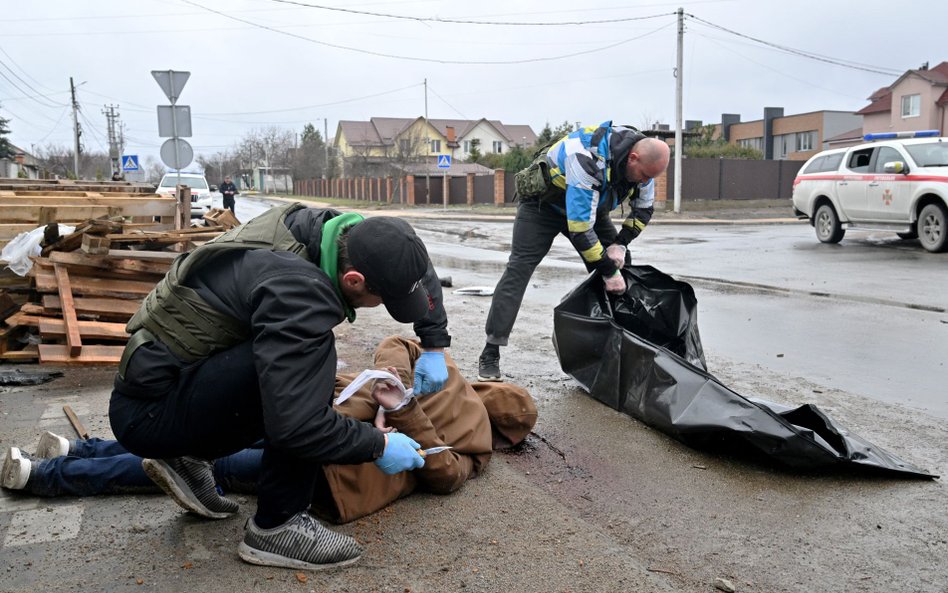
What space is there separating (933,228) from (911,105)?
39.0 m

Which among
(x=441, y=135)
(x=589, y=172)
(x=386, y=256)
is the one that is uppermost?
(x=441, y=135)

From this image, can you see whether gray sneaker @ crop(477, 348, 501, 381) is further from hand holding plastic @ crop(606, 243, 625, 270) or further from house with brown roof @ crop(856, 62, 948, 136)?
house with brown roof @ crop(856, 62, 948, 136)

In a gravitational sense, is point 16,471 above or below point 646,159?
below

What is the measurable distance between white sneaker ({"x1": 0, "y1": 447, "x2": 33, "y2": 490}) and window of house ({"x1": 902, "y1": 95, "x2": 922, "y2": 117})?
166 ft

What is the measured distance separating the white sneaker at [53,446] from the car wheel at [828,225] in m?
14.0

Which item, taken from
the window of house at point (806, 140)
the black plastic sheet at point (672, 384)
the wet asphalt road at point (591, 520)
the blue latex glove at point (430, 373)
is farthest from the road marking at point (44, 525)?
the window of house at point (806, 140)

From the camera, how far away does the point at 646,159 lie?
4.41 m

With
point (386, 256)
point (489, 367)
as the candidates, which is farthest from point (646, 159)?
point (386, 256)

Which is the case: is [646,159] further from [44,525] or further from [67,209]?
[67,209]

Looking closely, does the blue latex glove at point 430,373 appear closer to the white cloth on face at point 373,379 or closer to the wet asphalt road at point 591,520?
the white cloth on face at point 373,379

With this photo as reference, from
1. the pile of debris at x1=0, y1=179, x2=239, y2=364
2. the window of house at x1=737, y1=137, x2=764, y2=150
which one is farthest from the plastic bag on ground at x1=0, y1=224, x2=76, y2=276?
the window of house at x1=737, y1=137, x2=764, y2=150

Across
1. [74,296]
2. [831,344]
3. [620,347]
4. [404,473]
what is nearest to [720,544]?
[404,473]

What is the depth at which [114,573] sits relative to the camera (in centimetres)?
253

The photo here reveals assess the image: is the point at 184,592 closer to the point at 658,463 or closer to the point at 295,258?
the point at 295,258
